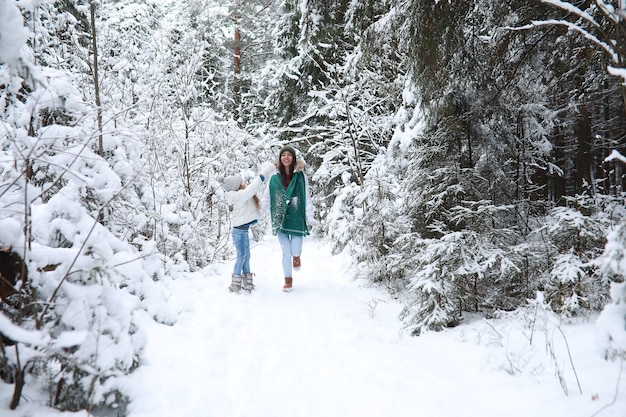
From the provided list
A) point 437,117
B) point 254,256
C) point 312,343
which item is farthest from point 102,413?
point 254,256

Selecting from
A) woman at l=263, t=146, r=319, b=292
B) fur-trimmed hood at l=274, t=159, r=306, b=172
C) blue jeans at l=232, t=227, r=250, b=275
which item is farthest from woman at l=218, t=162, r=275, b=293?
woman at l=263, t=146, r=319, b=292

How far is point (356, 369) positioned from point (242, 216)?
3176mm

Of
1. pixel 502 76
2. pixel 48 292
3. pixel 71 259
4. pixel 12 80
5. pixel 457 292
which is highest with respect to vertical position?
pixel 502 76

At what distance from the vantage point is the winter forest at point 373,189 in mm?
2023

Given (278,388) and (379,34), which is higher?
(379,34)

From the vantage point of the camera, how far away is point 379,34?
467cm

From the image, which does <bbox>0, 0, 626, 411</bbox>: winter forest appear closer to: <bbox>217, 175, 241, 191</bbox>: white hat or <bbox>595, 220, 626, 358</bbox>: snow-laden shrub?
<bbox>595, 220, 626, 358</bbox>: snow-laden shrub

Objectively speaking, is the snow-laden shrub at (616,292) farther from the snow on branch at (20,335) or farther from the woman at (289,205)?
the woman at (289,205)

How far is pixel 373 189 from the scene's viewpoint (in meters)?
6.06

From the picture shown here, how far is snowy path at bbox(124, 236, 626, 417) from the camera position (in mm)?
2514

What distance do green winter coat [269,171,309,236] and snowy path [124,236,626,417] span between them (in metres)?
1.31

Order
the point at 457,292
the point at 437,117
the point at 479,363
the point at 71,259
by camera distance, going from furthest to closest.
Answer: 1. the point at 437,117
2. the point at 457,292
3. the point at 479,363
4. the point at 71,259

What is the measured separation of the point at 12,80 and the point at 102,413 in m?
2.26

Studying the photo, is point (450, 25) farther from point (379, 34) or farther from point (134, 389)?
point (134, 389)
